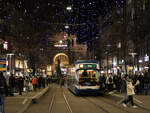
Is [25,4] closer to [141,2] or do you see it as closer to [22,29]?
Result: [22,29]

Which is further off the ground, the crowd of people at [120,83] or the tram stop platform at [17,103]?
A: the crowd of people at [120,83]

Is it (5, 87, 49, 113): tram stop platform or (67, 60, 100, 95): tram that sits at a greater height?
(67, 60, 100, 95): tram

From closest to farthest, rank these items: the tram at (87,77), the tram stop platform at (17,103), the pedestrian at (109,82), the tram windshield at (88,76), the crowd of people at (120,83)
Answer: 1. the tram stop platform at (17,103)
2. the crowd of people at (120,83)
3. the tram at (87,77)
4. the tram windshield at (88,76)
5. the pedestrian at (109,82)

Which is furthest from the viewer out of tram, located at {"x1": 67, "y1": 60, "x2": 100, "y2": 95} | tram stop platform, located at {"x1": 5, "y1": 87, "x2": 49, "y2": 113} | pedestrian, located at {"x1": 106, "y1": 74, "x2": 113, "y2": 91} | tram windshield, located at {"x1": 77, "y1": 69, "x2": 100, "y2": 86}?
pedestrian, located at {"x1": 106, "y1": 74, "x2": 113, "y2": 91}

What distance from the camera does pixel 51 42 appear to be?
408 ft

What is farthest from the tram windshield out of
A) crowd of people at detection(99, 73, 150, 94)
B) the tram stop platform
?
the tram stop platform

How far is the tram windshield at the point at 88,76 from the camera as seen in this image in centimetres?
3083

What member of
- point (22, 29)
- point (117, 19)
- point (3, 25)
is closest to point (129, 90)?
point (3, 25)

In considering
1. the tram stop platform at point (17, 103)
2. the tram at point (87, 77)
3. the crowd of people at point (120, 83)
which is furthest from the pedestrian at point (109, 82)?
the tram stop platform at point (17, 103)

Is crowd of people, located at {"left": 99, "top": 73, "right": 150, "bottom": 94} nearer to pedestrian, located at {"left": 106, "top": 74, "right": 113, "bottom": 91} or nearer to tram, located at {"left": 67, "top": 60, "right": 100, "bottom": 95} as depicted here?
pedestrian, located at {"left": 106, "top": 74, "right": 113, "bottom": 91}

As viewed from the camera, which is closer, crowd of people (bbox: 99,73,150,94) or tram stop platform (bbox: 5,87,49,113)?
tram stop platform (bbox: 5,87,49,113)

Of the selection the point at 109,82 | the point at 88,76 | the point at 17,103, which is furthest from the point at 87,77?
the point at 17,103

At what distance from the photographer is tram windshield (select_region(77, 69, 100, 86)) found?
30831 mm

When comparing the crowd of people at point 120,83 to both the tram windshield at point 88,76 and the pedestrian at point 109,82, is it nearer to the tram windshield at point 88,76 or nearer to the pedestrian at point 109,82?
the pedestrian at point 109,82
